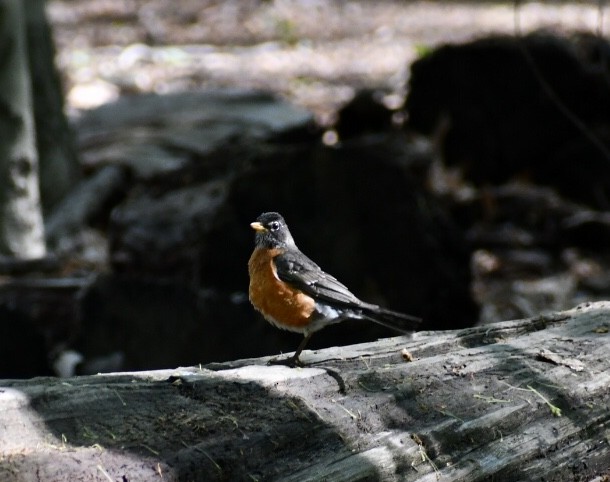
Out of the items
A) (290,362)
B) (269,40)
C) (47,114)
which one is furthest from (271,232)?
(269,40)

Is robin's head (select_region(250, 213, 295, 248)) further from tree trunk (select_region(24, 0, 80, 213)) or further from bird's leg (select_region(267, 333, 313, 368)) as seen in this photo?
tree trunk (select_region(24, 0, 80, 213))

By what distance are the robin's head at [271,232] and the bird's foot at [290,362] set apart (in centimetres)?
70

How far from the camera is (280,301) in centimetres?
410

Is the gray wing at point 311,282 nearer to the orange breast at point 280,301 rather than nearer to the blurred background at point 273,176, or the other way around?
the orange breast at point 280,301

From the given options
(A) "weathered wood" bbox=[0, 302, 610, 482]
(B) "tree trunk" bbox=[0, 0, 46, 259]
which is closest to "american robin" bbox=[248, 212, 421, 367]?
Answer: (A) "weathered wood" bbox=[0, 302, 610, 482]

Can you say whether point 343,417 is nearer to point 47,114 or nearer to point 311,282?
point 311,282

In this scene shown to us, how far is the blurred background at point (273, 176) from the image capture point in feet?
20.3

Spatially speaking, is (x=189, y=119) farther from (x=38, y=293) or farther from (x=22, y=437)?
(x=22, y=437)

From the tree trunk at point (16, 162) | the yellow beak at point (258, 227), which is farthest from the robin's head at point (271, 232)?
the tree trunk at point (16, 162)

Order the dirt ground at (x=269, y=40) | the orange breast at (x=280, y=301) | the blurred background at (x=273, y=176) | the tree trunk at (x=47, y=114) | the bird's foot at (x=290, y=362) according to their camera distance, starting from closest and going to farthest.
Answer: the bird's foot at (x=290, y=362)
the orange breast at (x=280, y=301)
the blurred background at (x=273, y=176)
the tree trunk at (x=47, y=114)
the dirt ground at (x=269, y=40)

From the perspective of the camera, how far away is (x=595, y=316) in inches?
177

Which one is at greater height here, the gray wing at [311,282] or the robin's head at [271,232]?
the robin's head at [271,232]

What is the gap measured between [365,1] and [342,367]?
1837cm

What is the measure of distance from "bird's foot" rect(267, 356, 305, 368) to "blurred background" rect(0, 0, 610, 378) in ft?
6.81
